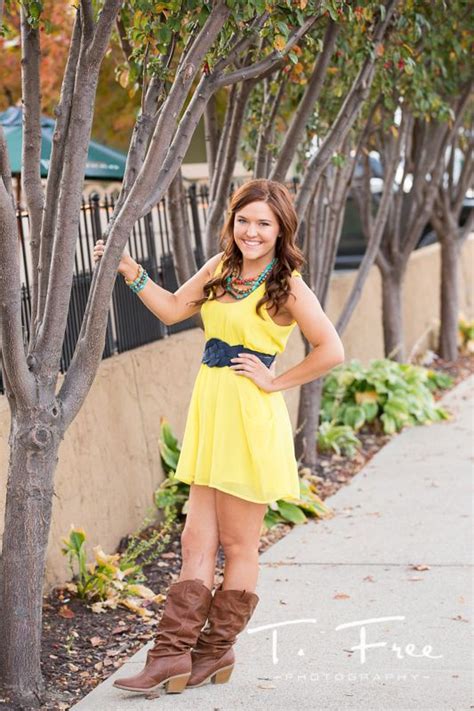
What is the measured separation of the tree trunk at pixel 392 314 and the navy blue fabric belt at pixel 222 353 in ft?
23.6

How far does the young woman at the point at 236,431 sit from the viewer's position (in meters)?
4.33

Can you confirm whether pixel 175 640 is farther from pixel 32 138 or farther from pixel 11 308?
pixel 32 138

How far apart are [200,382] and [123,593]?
156 centimetres

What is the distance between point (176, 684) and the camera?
4.35 meters

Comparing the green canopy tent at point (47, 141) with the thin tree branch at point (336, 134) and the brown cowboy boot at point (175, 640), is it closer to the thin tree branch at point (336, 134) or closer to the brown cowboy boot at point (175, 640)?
the thin tree branch at point (336, 134)

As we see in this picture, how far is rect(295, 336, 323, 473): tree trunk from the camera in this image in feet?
28.1

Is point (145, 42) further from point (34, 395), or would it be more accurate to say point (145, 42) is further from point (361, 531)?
point (361, 531)

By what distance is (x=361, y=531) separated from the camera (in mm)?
6816

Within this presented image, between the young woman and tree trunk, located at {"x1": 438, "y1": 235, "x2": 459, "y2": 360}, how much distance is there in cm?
904

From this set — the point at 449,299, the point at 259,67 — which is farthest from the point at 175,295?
the point at 449,299

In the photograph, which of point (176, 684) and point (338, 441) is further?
point (338, 441)

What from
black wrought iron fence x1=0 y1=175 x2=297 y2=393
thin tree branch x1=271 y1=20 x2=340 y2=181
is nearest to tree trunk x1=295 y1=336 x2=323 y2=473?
black wrought iron fence x1=0 y1=175 x2=297 y2=393

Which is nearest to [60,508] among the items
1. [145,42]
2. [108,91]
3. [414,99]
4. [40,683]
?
[40,683]

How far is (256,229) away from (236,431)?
740mm
